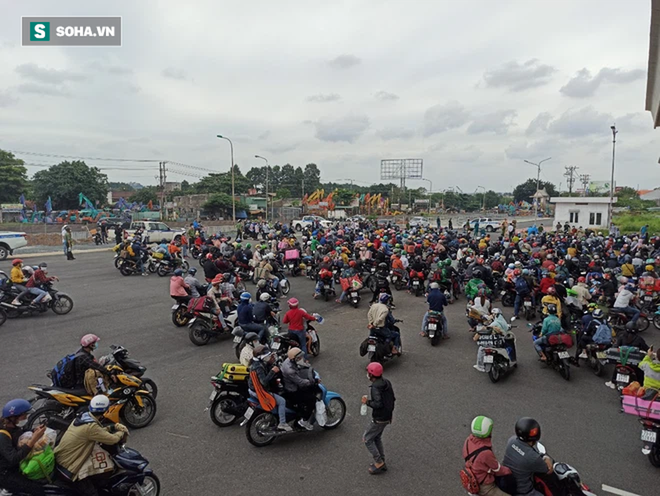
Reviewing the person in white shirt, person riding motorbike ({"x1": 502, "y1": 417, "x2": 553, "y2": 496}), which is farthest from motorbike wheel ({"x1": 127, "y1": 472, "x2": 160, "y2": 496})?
the person in white shirt

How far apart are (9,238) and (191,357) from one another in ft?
61.8

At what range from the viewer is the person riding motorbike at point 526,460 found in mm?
3729

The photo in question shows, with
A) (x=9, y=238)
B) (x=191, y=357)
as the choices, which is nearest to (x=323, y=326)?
(x=191, y=357)

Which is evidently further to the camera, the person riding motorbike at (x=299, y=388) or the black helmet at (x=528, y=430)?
the person riding motorbike at (x=299, y=388)

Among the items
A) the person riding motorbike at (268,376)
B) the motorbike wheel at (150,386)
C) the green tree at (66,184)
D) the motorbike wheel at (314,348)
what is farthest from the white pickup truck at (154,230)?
the green tree at (66,184)

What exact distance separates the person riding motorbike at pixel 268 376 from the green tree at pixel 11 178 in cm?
5725

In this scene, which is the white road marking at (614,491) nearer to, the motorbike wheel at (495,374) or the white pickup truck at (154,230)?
the motorbike wheel at (495,374)

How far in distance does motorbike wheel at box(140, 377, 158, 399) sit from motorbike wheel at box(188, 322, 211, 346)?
9.02 ft

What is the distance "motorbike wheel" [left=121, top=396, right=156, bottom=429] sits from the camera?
19.6 feet

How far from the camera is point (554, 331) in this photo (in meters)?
7.95

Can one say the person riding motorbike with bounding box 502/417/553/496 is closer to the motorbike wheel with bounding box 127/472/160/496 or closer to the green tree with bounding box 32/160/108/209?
the motorbike wheel with bounding box 127/472/160/496

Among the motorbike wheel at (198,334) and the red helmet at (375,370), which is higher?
the red helmet at (375,370)

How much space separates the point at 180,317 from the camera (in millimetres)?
10734

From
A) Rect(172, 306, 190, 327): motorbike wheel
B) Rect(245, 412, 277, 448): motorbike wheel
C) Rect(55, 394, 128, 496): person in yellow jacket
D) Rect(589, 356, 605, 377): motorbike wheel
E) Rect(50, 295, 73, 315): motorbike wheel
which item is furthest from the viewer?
Rect(50, 295, 73, 315): motorbike wheel
